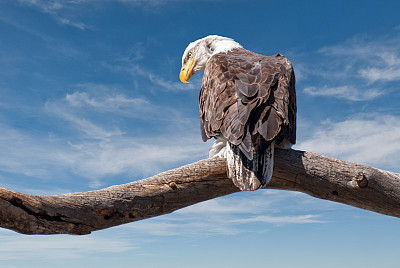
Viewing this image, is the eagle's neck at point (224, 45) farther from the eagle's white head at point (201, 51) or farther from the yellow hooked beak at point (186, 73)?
the yellow hooked beak at point (186, 73)

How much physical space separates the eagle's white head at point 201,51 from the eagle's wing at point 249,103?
131 cm

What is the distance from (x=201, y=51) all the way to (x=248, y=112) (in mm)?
3580

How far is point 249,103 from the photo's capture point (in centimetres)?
462

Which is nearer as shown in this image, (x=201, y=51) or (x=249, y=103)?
(x=249, y=103)

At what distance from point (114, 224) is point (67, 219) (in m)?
0.54

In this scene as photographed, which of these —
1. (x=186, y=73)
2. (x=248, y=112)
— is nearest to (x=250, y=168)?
(x=248, y=112)

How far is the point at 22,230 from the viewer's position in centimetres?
371

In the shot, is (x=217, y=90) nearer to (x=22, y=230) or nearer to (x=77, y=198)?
(x=77, y=198)

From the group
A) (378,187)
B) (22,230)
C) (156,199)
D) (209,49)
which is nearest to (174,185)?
(156,199)

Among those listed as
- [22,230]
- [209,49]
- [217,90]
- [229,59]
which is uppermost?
[209,49]

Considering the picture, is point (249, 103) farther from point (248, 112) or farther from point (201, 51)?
point (201, 51)

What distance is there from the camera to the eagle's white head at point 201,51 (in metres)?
7.22

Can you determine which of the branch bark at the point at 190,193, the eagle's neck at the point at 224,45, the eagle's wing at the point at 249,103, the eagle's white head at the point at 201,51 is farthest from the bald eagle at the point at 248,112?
the eagle's white head at the point at 201,51

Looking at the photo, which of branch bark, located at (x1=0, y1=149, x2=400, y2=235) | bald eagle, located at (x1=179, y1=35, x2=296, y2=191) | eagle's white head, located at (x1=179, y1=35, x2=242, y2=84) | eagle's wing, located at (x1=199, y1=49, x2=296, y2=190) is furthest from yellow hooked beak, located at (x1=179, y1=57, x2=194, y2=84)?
branch bark, located at (x1=0, y1=149, x2=400, y2=235)
